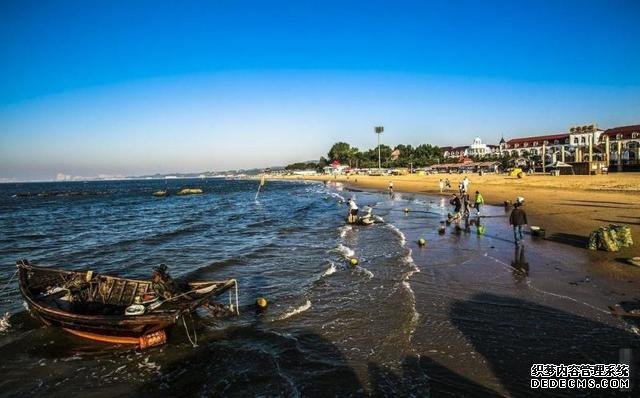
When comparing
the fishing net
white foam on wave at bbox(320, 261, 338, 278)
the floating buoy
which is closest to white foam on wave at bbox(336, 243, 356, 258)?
white foam on wave at bbox(320, 261, 338, 278)

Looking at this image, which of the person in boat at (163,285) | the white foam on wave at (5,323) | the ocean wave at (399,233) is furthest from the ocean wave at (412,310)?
the white foam on wave at (5,323)

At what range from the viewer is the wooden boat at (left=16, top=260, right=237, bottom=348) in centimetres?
914

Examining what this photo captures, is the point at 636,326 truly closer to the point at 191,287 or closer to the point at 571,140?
the point at 191,287

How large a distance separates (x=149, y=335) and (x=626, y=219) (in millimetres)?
24724

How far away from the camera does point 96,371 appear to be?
865cm

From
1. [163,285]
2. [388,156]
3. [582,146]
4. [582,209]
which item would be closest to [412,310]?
[163,285]

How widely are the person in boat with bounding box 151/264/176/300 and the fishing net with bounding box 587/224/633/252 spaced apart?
16.6 metres

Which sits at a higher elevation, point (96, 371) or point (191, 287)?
point (191, 287)

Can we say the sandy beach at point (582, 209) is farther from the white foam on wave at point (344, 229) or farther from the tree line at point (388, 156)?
the tree line at point (388, 156)

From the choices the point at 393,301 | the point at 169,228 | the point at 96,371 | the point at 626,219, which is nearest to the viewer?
the point at 96,371

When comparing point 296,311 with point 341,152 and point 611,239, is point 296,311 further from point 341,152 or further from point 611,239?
point 341,152

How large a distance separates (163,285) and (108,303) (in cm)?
240

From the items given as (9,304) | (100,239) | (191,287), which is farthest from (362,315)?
(100,239)

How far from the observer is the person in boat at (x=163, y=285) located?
1020 centimetres
